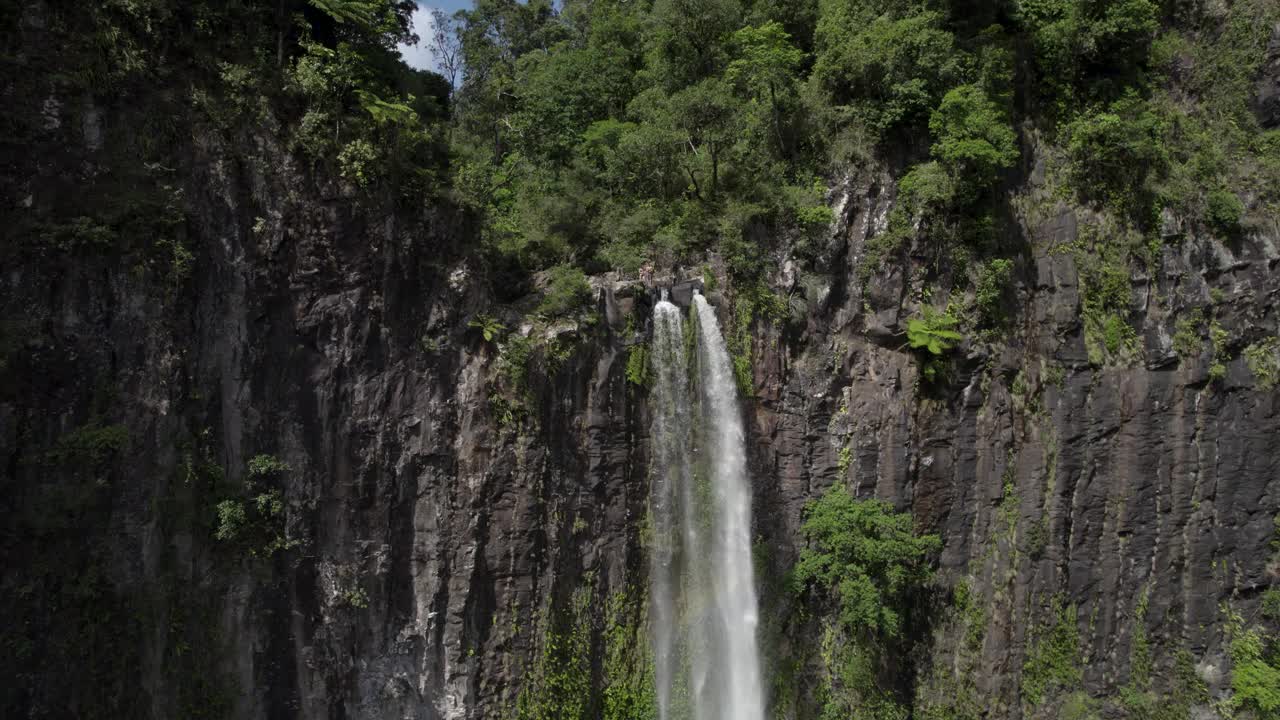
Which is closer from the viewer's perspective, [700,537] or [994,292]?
[700,537]

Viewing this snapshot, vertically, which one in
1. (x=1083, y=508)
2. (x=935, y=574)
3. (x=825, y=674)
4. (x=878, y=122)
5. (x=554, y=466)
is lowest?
(x=825, y=674)

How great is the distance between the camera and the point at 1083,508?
632 inches

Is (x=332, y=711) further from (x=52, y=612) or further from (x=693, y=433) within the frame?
(x=693, y=433)

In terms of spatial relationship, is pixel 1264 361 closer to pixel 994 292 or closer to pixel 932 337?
pixel 994 292

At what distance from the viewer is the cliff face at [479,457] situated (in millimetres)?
11266

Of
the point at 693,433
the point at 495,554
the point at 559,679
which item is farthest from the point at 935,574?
the point at 495,554

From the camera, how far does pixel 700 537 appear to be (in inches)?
618

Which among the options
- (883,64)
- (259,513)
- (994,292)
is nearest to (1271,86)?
(994,292)

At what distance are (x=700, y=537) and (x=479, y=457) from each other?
5039mm

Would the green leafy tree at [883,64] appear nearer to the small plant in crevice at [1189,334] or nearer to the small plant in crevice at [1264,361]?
the small plant in crevice at [1189,334]

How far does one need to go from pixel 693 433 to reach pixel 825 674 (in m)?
5.95

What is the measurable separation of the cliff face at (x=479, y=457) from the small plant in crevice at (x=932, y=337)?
12.1 inches

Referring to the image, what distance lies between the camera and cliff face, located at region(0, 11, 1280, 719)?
11266 mm

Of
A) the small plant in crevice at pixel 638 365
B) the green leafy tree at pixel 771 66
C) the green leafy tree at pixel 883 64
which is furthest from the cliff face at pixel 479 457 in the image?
the green leafy tree at pixel 771 66
